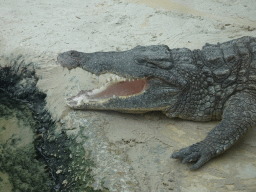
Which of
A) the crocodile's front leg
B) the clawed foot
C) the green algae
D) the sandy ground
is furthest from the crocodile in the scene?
the green algae

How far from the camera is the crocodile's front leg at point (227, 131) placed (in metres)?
2.53

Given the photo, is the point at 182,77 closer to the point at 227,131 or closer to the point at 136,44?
the point at 227,131

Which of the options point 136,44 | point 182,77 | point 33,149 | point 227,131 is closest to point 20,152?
point 33,149

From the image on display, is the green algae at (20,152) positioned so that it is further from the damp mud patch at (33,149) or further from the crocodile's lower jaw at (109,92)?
the crocodile's lower jaw at (109,92)

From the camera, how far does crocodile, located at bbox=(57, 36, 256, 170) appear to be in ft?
9.98

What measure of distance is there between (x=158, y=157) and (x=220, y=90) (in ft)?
4.17

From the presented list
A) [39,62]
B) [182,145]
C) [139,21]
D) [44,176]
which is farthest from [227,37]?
[44,176]

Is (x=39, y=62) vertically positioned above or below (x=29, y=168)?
above

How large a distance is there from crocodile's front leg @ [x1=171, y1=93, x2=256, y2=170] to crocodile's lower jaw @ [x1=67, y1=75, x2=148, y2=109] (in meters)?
1.16

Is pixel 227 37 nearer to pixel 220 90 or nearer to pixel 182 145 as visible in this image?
pixel 220 90

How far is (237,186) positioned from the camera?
2.21 m

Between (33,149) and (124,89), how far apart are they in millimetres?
1549

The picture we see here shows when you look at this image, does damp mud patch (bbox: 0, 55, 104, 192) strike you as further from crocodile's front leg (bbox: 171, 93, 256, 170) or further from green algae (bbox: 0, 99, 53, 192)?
crocodile's front leg (bbox: 171, 93, 256, 170)

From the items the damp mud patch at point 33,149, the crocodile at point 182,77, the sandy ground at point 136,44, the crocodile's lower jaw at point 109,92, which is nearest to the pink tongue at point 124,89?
the crocodile's lower jaw at point 109,92
